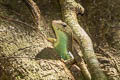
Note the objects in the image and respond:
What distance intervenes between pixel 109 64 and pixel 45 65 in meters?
0.98

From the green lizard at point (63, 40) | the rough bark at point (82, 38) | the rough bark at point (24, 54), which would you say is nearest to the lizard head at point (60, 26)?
the green lizard at point (63, 40)

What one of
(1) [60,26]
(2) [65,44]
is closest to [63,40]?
(2) [65,44]

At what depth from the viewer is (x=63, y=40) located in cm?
287

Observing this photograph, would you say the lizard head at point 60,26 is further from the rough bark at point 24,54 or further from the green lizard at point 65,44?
the rough bark at point 24,54

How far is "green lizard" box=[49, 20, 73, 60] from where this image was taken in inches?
106

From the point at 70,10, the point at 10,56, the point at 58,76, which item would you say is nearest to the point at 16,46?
the point at 10,56

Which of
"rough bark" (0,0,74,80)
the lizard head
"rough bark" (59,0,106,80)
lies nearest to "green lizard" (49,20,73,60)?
the lizard head

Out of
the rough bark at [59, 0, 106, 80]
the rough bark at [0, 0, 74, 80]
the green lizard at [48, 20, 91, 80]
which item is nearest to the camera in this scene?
the rough bark at [0, 0, 74, 80]

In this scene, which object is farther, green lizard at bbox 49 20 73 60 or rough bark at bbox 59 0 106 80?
green lizard at bbox 49 20 73 60

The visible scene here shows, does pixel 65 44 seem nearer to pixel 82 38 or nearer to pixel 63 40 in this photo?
pixel 63 40

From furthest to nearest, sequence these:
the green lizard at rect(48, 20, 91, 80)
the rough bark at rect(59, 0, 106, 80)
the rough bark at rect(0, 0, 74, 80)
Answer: the green lizard at rect(48, 20, 91, 80) < the rough bark at rect(59, 0, 106, 80) < the rough bark at rect(0, 0, 74, 80)

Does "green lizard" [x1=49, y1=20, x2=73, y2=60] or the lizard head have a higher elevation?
the lizard head

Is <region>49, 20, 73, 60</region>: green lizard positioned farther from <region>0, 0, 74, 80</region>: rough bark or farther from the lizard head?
<region>0, 0, 74, 80</region>: rough bark

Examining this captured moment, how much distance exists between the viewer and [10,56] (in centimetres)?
210
